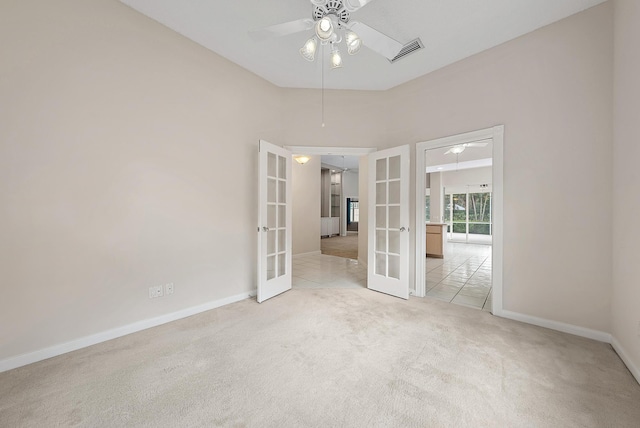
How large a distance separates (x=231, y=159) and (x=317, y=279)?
2411mm

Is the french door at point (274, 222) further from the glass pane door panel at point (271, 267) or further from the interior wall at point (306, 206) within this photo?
the interior wall at point (306, 206)

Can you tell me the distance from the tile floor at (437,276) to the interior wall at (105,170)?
1.69 m

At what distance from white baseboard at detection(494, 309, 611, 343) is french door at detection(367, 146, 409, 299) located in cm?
110

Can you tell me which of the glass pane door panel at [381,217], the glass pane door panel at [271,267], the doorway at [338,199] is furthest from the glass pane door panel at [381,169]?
the doorway at [338,199]

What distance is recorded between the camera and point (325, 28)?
178 centimetres

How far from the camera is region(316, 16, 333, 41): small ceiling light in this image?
1.75 meters

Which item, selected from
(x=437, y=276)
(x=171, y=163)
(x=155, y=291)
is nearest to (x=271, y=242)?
(x=155, y=291)

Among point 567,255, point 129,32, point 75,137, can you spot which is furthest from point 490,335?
point 129,32

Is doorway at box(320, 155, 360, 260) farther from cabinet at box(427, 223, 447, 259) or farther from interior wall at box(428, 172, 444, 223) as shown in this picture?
cabinet at box(427, 223, 447, 259)

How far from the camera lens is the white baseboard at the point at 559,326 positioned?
84.0 inches

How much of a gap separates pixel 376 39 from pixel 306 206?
16.5ft

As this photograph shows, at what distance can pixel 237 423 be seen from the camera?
1.29m

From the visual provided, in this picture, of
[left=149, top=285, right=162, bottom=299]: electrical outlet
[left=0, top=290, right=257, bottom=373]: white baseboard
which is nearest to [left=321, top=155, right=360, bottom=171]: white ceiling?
[left=0, top=290, right=257, bottom=373]: white baseboard

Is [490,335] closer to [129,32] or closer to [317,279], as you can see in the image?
[317,279]
